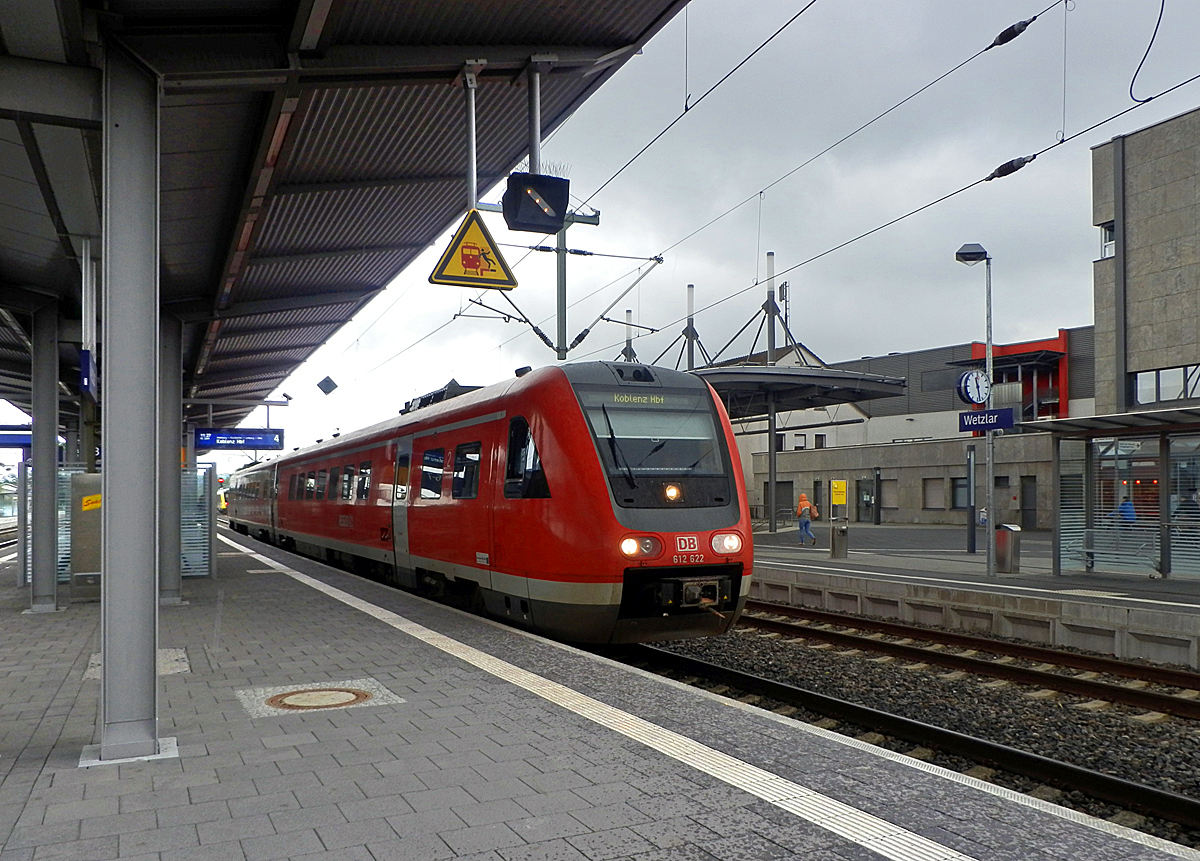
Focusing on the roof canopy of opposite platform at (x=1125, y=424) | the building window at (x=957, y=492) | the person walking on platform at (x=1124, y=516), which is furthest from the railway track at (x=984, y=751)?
the building window at (x=957, y=492)

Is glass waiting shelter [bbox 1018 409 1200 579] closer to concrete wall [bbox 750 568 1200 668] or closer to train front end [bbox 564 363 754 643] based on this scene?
concrete wall [bbox 750 568 1200 668]

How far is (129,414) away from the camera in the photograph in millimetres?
Answer: 5320

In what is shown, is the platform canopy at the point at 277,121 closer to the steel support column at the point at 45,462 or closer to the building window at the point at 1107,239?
the steel support column at the point at 45,462

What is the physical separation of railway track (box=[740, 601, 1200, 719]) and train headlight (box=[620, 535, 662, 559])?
3464 millimetres

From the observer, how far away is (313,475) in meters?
20.7

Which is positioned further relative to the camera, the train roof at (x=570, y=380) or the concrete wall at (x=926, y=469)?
the concrete wall at (x=926, y=469)

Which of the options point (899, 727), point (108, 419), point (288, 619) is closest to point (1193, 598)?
point (899, 727)

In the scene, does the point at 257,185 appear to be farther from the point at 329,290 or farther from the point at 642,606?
the point at 329,290

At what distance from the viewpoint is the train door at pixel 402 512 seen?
13.3 metres

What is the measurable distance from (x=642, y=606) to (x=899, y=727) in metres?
2.50

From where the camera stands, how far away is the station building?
1591 centimetres

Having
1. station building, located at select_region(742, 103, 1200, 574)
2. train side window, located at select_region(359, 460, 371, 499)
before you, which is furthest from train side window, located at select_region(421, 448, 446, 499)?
station building, located at select_region(742, 103, 1200, 574)

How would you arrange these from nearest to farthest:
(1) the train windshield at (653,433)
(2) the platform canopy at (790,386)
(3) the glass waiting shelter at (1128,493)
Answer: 1. (1) the train windshield at (653,433)
2. (3) the glass waiting shelter at (1128,493)
3. (2) the platform canopy at (790,386)

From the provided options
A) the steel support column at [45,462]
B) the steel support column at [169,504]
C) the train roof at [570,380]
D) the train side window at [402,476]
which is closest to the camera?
the train roof at [570,380]
